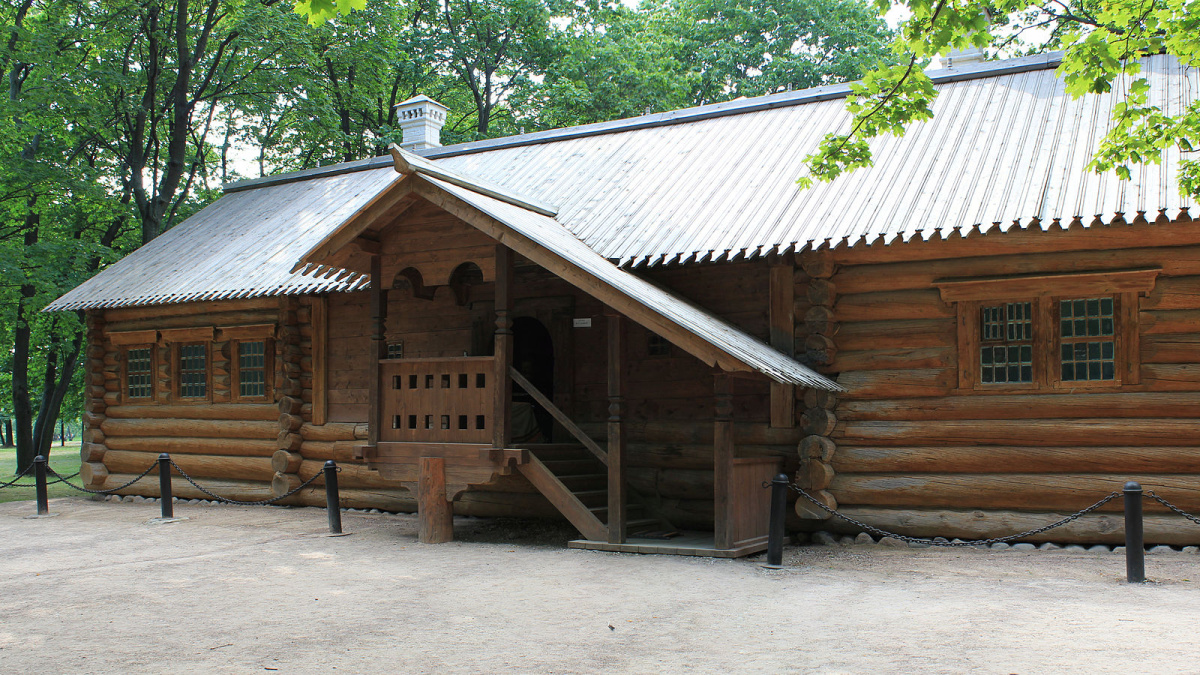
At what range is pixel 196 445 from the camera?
1666 cm

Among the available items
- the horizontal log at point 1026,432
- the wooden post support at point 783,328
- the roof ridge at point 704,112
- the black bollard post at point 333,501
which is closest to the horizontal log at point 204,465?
the black bollard post at point 333,501

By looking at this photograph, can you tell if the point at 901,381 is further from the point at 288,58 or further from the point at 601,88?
the point at 601,88

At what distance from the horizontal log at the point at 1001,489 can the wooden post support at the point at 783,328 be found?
92 centimetres

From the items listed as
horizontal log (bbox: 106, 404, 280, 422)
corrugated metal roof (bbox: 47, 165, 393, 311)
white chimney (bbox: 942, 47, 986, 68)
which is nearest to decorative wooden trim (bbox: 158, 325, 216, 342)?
corrugated metal roof (bbox: 47, 165, 393, 311)

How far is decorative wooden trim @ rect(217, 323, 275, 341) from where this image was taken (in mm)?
15656

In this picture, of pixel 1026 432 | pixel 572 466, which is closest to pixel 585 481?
pixel 572 466

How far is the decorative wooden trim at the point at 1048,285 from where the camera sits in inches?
391

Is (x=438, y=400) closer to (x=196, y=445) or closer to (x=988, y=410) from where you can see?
(x=988, y=410)

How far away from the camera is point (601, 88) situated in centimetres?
3061

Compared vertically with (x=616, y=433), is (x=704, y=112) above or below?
above

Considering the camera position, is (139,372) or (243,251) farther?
(139,372)

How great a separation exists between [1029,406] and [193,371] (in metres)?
12.9

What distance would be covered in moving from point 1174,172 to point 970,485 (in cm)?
375

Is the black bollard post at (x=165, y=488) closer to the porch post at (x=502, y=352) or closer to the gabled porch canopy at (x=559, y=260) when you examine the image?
the gabled porch canopy at (x=559, y=260)
